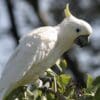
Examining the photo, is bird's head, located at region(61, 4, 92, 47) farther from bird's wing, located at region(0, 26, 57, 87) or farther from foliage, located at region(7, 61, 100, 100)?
foliage, located at region(7, 61, 100, 100)

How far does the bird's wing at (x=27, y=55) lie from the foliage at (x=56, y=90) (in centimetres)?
11

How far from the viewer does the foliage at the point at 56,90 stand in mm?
3229

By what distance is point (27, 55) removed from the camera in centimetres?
360

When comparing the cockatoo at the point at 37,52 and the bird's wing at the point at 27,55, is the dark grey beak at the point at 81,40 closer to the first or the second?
the cockatoo at the point at 37,52

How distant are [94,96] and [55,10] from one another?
4656 mm

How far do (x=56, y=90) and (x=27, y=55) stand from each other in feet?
1.19

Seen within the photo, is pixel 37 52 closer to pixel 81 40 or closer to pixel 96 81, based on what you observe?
pixel 81 40

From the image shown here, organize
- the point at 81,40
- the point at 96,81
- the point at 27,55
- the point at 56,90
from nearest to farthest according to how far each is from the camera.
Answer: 1. the point at 96,81
2. the point at 56,90
3. the point at 27,55
4. the point at 81,40

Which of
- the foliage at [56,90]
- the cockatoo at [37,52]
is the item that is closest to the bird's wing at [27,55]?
the cockatoo at [37,52]

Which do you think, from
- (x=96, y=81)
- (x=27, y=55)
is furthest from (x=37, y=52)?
(x=96, y=81)

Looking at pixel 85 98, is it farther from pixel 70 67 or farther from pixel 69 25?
pixel 70 67

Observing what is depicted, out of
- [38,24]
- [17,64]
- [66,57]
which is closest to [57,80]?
[17,64]

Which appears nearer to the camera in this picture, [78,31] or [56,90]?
[56,90]

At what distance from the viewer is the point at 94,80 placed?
127 inches
